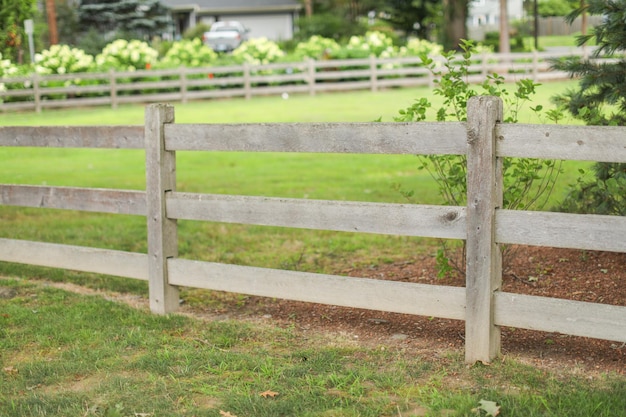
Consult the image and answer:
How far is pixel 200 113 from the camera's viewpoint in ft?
75.9

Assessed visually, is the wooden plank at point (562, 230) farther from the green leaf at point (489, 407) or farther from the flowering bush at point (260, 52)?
the flowering bush at point (260, 52)

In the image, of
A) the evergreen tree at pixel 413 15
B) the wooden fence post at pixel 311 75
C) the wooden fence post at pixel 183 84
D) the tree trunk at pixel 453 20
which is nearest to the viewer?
the wooden fence post at pixel 183 84

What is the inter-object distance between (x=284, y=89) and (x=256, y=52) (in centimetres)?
334

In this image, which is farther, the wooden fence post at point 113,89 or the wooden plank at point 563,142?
the wooden fence post at point 113,89

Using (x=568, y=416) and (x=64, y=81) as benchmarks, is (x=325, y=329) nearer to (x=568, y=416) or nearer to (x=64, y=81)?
(x=568, y=416)

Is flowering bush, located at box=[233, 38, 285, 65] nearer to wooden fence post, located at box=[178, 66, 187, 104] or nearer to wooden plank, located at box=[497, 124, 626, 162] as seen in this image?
wooden fence post, located at box=[178, 66, 187, 104]

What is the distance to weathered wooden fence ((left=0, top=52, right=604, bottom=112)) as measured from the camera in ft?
86.0

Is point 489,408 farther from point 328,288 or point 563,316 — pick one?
point 328,288

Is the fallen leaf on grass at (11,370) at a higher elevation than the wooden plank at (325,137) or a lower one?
lower

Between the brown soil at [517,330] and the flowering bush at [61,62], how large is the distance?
22591mm

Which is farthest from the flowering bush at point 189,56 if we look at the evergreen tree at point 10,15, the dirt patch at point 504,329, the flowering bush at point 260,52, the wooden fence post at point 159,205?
the wooden fence post at point 159,205

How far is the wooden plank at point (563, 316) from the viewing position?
4.60 metres

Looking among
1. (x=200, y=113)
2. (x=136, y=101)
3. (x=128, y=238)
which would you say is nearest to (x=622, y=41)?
(x=128, y=238)

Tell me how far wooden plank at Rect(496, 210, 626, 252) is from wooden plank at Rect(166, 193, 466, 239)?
28 centimetres
